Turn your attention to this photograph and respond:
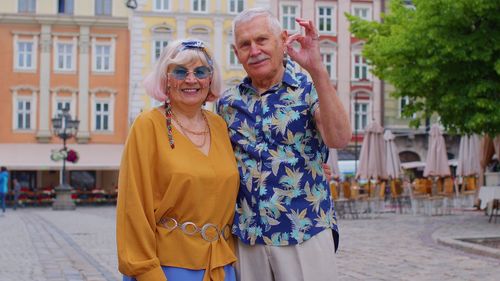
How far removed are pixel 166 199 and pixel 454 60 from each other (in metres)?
15.2

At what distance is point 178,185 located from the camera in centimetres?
314

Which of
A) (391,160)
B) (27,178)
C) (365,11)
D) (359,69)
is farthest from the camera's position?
(365,11)

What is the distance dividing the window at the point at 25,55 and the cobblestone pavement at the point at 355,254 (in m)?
25.0

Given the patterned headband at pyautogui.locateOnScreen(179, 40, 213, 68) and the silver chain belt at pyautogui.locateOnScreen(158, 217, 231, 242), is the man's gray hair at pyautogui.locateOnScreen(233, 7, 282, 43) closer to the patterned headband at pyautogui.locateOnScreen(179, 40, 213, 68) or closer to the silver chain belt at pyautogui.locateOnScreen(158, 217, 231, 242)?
the patterned headband at pyautogui.locateOnScreen(179, 40, 213, 68)

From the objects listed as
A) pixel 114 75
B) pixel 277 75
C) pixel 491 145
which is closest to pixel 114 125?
pixel 114 75

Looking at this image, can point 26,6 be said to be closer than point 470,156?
No

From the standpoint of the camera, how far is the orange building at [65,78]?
1635 inches

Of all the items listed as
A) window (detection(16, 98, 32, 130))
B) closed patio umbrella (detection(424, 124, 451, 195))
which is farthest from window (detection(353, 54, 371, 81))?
closed patio umbrella (detection(424, 124, 451, 195))

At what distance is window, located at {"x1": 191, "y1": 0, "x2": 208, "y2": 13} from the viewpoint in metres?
43.5

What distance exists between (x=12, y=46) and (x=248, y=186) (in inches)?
1585

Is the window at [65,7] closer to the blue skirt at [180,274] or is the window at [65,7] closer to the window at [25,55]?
the window at [25,55]

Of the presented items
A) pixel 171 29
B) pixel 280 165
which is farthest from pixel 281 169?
pixel 171 29

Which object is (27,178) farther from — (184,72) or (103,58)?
(184,72)

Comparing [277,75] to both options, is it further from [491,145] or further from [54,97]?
[54,97]
